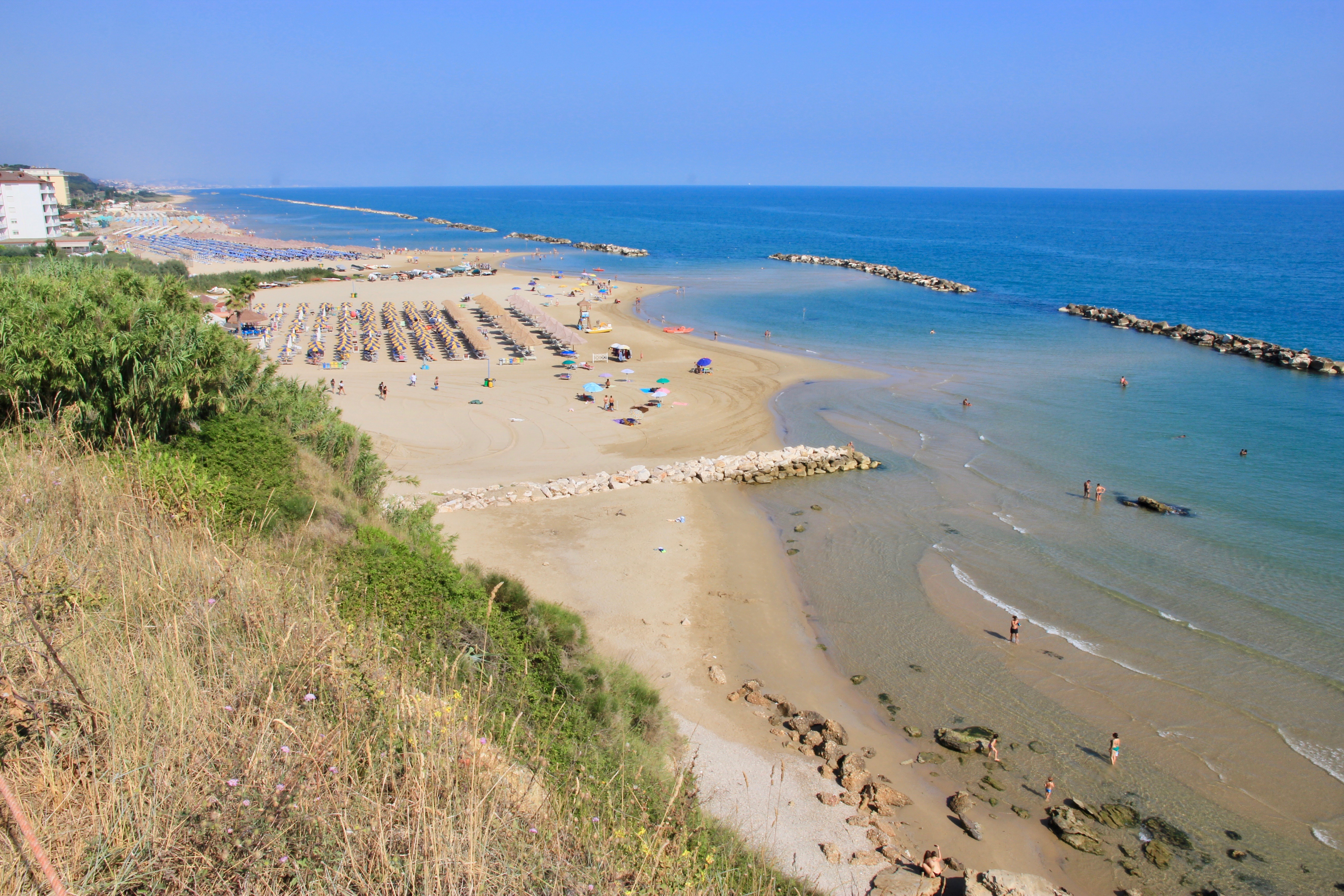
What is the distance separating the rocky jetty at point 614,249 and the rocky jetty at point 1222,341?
53.3 m

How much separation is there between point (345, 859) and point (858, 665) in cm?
1401

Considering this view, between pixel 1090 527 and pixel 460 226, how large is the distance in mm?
137307

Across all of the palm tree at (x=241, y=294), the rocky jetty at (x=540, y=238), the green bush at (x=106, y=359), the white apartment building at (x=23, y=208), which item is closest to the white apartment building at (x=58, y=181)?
the white apartment building at (x=23, y=208)

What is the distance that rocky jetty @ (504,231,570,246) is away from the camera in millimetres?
112938

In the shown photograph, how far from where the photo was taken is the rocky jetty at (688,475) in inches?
925

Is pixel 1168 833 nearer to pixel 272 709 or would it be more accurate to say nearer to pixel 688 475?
pixel 272 709

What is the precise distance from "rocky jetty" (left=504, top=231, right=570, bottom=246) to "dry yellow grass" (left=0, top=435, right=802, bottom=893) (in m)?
109

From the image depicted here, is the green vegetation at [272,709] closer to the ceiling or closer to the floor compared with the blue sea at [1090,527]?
closer to the ceiling

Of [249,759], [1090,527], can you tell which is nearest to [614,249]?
[1090,527]

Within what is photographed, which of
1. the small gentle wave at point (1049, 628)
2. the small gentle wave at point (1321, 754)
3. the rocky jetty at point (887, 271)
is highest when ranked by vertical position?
the rocky jetty at point (887, 271)

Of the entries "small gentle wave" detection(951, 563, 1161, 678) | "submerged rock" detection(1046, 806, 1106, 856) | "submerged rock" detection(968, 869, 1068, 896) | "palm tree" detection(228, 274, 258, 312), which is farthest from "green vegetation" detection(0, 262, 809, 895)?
"palm tree" detection(228, 274, 258, 312)

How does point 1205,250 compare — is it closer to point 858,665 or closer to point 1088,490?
point 1088,490

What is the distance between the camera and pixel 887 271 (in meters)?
83.9

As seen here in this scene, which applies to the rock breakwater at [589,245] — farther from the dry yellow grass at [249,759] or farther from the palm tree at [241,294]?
the dry yellow grass at [249,759]
